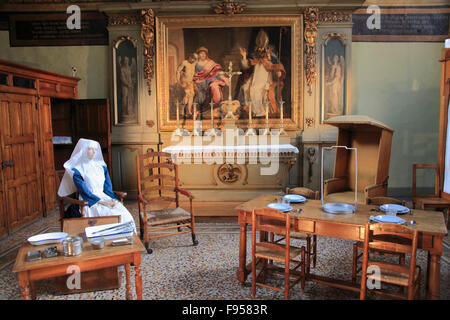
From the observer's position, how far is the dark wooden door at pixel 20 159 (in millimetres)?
5164

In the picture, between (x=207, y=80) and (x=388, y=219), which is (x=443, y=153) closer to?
(x=388, y=219)

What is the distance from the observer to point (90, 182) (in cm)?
434

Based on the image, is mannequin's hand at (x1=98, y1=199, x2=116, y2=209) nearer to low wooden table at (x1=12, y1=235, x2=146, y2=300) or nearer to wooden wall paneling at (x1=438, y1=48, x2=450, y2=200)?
low wooden table at (x1=12, y1=235, x2=146, y2=300)

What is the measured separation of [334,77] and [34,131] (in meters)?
5.53

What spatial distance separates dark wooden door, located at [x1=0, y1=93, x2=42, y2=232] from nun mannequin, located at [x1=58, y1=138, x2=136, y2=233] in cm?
152

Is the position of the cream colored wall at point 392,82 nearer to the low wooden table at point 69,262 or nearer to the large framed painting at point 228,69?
the large framed painting at point 228,69

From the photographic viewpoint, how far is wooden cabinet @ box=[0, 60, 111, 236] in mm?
5184

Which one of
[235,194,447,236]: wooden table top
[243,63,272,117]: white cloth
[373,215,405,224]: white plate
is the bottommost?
[235,194,447,236]: wooden table top

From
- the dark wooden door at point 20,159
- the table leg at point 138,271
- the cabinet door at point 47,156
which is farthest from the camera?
the cabinet door at point 47,156

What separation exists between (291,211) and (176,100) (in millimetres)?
4467

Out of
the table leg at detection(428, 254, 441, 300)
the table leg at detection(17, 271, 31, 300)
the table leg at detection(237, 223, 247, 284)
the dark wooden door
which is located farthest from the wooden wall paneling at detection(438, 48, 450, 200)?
the dark wooden door

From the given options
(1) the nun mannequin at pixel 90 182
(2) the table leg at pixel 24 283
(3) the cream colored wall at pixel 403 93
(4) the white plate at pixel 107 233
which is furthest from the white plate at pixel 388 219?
(3) the cream colored wall at pixel 403 93

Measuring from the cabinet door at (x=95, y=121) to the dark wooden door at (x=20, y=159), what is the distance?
1.11 meters

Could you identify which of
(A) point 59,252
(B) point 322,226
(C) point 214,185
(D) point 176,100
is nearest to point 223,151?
(C) point 214,185
